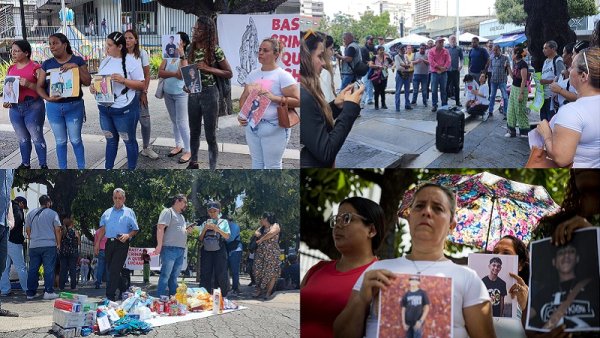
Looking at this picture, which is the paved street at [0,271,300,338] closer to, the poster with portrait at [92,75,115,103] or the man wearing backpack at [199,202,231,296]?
the man wearing backpack at [199,202,231,296]

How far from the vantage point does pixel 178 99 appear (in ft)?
16.5

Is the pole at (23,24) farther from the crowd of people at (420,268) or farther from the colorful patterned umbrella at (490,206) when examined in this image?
the colorful patterned umbrella at (490,206)

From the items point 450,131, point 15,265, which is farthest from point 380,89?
point 15,265

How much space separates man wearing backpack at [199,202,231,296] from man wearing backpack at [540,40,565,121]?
2079 millimetres

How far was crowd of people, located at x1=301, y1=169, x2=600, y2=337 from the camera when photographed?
12.8ft

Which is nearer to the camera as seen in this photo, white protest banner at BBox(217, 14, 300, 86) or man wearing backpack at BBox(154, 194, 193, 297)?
white protest banner at BBox(217, 14, 300, 86)

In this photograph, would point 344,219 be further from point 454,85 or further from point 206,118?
point 206,118

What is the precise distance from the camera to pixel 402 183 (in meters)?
4.85

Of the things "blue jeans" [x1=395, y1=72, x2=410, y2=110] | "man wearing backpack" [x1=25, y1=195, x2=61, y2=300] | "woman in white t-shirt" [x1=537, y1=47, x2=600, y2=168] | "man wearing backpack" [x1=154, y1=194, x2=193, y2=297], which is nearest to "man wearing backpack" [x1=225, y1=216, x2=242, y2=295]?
"man wearing backpack" [x1=154, y1=194, x2=193, y2=297]

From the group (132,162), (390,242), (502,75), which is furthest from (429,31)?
(132,162)

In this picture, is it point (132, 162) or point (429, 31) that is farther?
point (132, 162)

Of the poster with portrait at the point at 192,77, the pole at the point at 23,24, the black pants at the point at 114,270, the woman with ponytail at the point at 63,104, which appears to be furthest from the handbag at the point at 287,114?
the pole at the point at 23,24

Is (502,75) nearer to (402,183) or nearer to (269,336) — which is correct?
(402,183)

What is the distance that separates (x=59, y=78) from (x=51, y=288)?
4.53 feet
